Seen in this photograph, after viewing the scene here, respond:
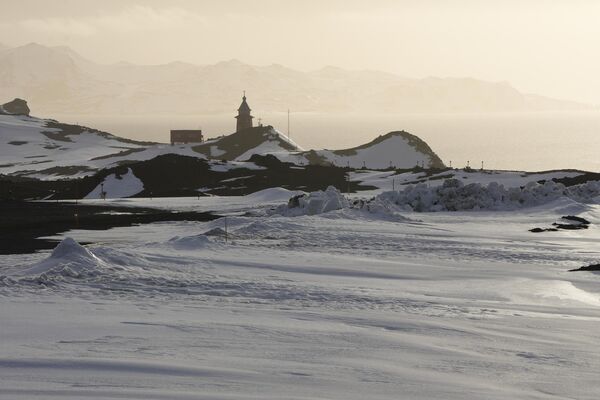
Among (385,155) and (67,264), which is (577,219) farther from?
(385,155)

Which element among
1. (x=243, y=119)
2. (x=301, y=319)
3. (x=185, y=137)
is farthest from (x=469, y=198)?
(x=185, y=137)

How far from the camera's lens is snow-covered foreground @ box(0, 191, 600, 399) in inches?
631

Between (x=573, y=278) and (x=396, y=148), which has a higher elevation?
(x=396, y=148)

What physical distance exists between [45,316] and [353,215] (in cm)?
3125

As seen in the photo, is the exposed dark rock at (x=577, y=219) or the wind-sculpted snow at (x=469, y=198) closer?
the exposed dark rock at (x=577, y=219)

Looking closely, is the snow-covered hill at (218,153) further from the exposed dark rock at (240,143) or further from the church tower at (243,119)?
the church tower at (243,119)

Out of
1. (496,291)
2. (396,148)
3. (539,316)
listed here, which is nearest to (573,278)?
(496,291)

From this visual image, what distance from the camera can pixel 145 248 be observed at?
36594mm

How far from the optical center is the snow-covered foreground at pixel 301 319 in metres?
16.0

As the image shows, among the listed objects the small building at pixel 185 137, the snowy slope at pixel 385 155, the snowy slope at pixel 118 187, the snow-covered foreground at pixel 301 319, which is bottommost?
the snow-covered foreground at pixel 301 319

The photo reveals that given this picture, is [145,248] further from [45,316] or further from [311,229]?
[45,316]

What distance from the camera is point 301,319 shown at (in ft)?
74.4

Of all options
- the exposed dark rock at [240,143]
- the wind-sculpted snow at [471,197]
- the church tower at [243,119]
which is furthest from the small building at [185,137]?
the wind-sculpted snow at [471,197]

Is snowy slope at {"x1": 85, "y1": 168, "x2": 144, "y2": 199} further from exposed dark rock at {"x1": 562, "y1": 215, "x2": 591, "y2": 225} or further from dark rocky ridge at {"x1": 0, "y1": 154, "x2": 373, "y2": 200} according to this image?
exposed dark rock at {"x1": 562, "y1": 215, "x2": 591, "y2": 225}
